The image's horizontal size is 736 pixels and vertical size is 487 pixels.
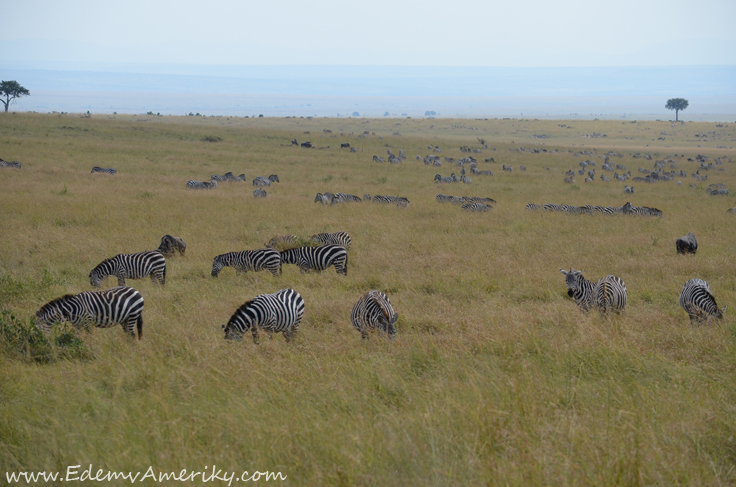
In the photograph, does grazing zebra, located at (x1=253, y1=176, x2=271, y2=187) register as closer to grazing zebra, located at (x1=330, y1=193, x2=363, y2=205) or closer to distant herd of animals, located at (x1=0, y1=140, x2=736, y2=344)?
grazing zebra, located at (x1=330, y1=193, x2=363, y2=205)

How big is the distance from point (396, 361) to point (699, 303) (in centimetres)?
484

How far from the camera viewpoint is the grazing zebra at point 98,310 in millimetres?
7086

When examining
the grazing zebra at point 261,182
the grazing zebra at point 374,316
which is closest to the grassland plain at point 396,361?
the grazing zebra at point 374,316

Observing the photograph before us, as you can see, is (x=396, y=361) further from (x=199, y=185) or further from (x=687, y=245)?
(x=199, y=185)

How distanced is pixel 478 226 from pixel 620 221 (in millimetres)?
5144

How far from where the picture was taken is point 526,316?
26.3 ft

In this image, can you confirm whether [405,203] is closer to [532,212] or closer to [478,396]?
[532,212]

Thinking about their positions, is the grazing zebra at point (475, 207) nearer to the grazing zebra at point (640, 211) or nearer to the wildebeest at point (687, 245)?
the grazing zebra at point (640, 211)

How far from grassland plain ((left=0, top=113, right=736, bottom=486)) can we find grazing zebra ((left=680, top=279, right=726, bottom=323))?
0.27 m

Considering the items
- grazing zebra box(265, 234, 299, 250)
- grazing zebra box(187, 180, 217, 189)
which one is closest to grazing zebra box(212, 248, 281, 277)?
grazing zebra box(265, 234, 299, 250)

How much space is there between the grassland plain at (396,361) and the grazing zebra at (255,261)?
0.26m

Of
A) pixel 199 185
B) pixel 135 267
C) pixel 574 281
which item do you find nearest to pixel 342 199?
pixel 199 185

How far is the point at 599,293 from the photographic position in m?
8.40

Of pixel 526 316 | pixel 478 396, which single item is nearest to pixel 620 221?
pixel 526 316
